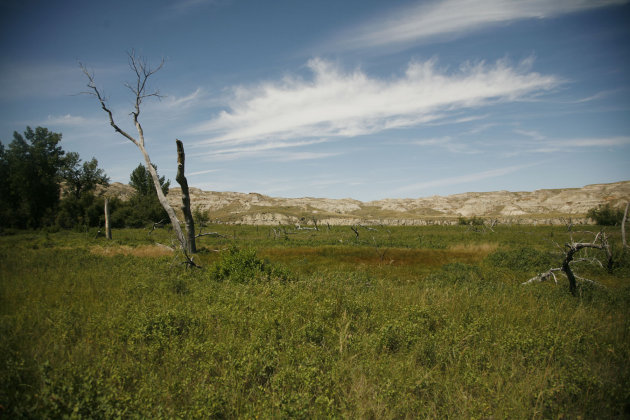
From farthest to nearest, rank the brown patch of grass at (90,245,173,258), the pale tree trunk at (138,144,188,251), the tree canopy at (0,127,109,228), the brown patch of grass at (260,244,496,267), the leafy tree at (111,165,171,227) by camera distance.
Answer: the leafy tree at (111,165,171,227)
the brown patch of grass at (260,244,496,267)
the brown patch of grass at (90,245,173,258)
the pale tree trunk at (138,144,188,251)
the tree canopy at (0,127,109,228)

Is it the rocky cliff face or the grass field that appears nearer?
the grass field

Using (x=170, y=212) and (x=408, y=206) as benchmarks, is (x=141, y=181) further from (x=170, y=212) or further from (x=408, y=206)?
(x=408, y=206)

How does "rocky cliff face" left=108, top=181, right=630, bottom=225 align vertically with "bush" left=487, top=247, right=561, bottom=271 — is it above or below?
above

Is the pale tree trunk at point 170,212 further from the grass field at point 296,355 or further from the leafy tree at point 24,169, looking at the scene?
the grass field at point 296,355

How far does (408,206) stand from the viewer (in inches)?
6585

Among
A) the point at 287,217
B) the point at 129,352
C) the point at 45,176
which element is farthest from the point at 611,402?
the point at 287,217

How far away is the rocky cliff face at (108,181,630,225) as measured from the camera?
105812mm

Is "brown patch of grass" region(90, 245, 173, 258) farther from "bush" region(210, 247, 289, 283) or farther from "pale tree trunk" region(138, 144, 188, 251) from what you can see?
"bush" region(210, 247, 289, 283)

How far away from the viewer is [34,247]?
→ 18953 mm

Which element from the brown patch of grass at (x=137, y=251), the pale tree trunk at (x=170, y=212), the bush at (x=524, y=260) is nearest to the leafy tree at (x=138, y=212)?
the brown patch of grass at (x=137, y=251)

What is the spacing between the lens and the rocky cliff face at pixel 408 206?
106 meters

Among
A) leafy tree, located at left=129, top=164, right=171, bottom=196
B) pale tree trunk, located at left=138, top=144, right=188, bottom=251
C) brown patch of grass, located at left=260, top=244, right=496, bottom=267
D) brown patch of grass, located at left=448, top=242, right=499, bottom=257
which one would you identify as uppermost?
leafy tree, located at left=129, top=164, right=171, bottom=196

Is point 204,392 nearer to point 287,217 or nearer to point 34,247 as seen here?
point 34,247

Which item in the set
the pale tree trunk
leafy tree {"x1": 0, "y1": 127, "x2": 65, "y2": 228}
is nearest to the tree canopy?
leafy tree {"x1": 0, "y1": 127, "x2": 65, "y2": 228}
